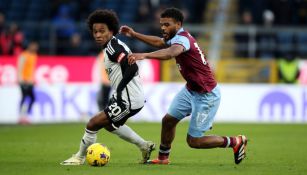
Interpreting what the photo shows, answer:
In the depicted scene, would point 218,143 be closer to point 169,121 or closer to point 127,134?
point 169,121

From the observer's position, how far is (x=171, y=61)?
24375 mm

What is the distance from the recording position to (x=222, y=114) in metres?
23.4

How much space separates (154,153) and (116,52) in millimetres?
3297

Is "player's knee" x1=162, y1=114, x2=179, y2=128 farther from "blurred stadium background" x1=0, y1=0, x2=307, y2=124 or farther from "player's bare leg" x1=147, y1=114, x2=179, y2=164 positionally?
"blurred stadium background" x1=0, y1=0, x2=307, y2=124

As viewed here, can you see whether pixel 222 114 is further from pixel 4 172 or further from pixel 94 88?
pixel 4 172

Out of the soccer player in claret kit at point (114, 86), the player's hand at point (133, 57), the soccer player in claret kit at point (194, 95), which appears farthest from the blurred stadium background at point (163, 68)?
the player's hand at point (133, 57)

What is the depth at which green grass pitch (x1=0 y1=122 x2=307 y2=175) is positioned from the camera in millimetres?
10133

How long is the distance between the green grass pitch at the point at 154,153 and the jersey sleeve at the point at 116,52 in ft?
5.07

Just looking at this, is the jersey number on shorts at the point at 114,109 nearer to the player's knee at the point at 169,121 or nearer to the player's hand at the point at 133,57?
the player's knee at the point at 169,121

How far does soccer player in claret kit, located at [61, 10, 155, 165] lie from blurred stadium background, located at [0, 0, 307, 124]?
12.1m

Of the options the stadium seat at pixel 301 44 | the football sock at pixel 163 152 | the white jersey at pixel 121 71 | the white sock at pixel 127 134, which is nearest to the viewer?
the white jersey at pixel 121 71

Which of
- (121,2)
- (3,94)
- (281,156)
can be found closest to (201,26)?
(121,2)

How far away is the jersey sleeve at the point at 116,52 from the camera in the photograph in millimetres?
10414

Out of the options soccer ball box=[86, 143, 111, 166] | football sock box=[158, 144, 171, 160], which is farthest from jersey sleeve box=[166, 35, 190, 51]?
soccer ball box=[86, 143, 111, 166]
